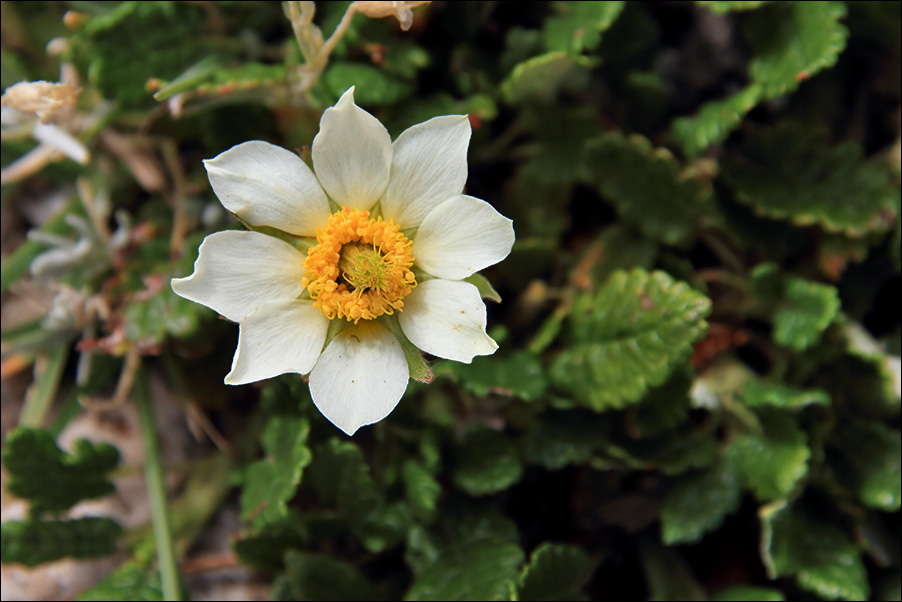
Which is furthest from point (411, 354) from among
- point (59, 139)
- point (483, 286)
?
point (59, 139)

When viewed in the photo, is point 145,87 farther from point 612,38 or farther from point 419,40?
point 612,38

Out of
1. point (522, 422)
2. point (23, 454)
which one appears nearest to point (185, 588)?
point (23, 454)

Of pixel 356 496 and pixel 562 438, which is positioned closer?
pixel 356 496

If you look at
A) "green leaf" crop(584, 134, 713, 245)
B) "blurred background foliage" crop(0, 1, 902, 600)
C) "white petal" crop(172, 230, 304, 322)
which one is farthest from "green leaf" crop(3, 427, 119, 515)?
"green leaf" crop(584, 134, 713, 245)

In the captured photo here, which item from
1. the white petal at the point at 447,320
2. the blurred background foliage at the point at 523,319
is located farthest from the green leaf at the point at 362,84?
the white petal at the point at 447,320

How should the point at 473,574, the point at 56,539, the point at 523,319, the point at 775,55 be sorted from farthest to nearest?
the point at 523,319
the point at 775,55
the point at 56,539
the point at 473,574

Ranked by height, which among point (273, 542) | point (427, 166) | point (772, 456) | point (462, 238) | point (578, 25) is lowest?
point (273, 542)

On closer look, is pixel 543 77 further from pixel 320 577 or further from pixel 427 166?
pixel 320 577

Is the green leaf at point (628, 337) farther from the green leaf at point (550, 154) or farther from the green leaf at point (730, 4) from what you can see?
the green leaf at point (730, 4)

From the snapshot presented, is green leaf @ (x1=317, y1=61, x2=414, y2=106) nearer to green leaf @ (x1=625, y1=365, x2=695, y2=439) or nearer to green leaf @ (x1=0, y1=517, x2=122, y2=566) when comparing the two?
Answer: green leaf @ (x1=625, y1=365, x2=695, y2=439)
